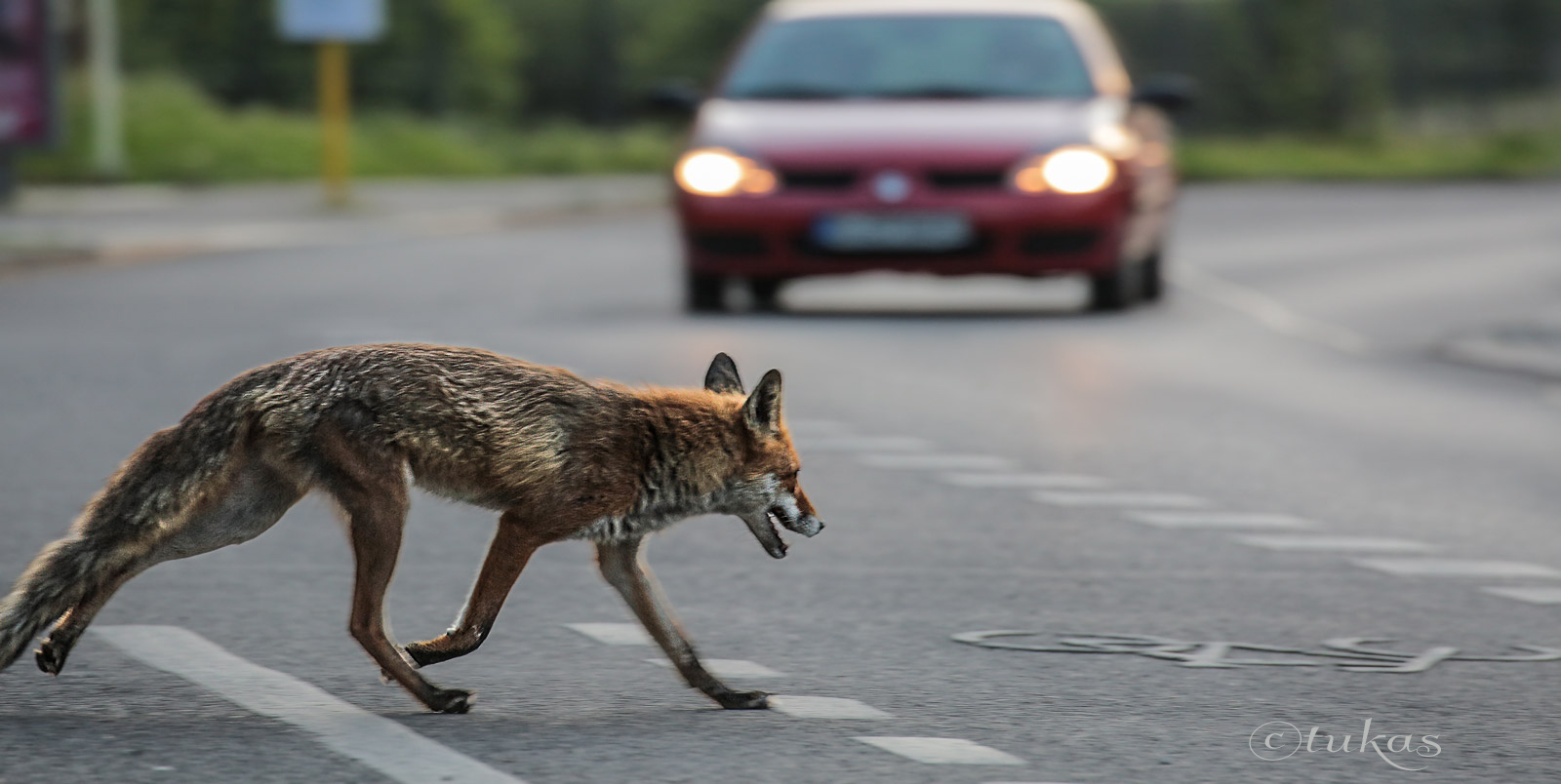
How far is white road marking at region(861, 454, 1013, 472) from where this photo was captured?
1024 centimetres

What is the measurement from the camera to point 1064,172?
52.0 ft

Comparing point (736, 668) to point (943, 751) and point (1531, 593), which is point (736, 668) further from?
point (1531, 593)

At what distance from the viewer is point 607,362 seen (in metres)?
13.6

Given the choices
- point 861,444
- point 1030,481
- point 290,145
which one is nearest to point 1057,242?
point 861,444

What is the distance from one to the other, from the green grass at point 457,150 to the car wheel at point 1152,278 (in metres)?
19.7

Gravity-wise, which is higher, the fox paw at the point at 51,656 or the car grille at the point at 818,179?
the car grille at the point at 818,179

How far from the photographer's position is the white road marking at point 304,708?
207 inches

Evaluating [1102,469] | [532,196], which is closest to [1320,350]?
[1102,469]

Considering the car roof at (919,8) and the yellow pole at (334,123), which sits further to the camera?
the yellow pole at (334,123)

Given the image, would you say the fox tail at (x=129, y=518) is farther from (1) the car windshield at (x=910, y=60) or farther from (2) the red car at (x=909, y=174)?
(1) the car windshield at (x=910, y=60)

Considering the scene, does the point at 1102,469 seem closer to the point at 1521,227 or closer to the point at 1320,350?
the point at 1320,350

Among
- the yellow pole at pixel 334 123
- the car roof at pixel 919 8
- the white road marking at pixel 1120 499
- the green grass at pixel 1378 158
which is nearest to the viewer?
the white road marking at pixel 1120 499

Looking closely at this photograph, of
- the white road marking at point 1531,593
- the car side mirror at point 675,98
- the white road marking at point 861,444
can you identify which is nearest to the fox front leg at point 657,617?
the white road marking at point 1531,593

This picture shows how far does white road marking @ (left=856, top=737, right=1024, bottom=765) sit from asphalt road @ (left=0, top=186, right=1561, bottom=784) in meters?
0.03
